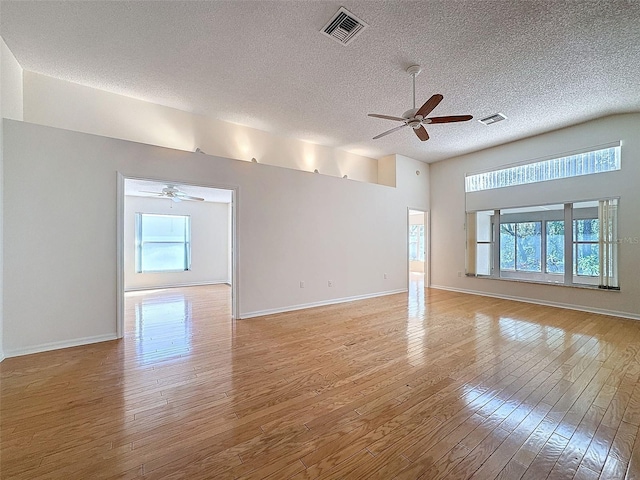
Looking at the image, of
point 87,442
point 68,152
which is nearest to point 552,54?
point 87,442

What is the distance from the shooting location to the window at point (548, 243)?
4.75 m

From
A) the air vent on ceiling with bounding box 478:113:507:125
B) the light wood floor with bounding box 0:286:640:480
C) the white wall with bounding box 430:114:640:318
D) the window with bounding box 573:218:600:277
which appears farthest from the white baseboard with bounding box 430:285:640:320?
the air vent on ceiling with bounding box 478:113:507:125

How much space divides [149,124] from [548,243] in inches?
319

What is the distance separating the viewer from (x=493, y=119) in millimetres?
4691

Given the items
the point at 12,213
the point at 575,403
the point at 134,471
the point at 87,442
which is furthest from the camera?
the point at 12,213

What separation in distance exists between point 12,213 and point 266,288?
332 centimetres

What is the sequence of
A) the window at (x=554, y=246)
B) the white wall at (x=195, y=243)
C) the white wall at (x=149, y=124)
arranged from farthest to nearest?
the white wall at (x=195, y=243) < the window at (x=554, y=246) < the white wall at (x=149, y=124)

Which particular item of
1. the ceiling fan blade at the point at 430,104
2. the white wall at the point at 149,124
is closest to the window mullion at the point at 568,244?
the ceiling fan blade at the point at 430,104

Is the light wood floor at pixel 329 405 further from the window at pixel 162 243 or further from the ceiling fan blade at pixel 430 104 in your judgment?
the window at pixel 162 243

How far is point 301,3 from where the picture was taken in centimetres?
242

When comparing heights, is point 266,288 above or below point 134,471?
above

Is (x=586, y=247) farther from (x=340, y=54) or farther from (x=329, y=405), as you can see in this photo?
(x=329, y=405)

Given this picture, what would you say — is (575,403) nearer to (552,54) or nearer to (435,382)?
(435,382)

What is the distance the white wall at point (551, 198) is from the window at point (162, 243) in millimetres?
7377
